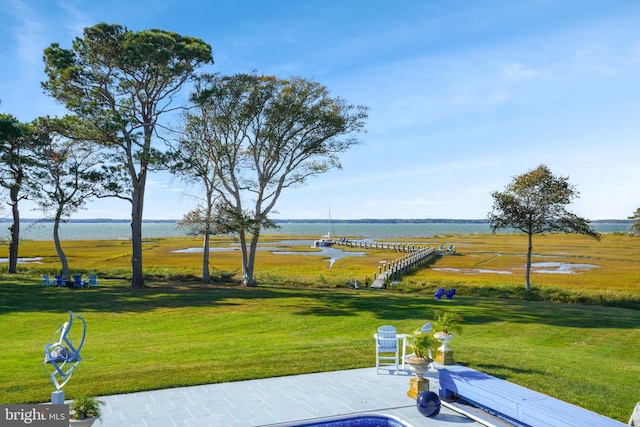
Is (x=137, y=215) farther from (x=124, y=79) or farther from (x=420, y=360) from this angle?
(x=420, y=360)

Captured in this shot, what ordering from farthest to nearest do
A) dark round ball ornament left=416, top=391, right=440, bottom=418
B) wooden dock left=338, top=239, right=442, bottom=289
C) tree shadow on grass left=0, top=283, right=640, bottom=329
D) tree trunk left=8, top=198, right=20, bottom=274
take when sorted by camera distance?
wooden dock left=338, top=239, right=442, bottom=289 → tree trunk left=8, top=198, right=20, bottom=274 → tree shadow on grass left=0, top=283, right=640, bottom=329 → dark round ball ornament left=416, top=391, right=440, bottom=418

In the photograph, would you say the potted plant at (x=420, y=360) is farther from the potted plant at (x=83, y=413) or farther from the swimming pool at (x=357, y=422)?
the potted plant at (x=83, y=413)

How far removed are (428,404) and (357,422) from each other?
1202mm

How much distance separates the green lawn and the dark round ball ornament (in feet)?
9.25

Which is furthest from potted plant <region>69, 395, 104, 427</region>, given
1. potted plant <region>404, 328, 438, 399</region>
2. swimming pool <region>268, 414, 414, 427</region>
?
potted plant <region>404, 328, 438, 399</region>

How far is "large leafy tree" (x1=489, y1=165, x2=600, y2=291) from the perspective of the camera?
31.6 metres

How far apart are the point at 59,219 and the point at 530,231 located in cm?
3071

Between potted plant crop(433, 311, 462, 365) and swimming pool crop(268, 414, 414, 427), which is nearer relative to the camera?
swimming pool crop(268, 414, 414, 427)

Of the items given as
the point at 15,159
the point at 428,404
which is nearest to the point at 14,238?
the point at 15,159

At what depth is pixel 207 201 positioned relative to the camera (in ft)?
105

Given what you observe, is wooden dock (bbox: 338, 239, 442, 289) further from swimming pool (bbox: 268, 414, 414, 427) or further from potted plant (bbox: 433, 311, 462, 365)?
swimming pool (bbox: 268, 414, 414, 427)

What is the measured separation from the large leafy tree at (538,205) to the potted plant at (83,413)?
28.9 meters

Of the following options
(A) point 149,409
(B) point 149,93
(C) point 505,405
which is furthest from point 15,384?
(B) point 149,93

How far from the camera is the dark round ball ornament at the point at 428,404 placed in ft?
27.0
